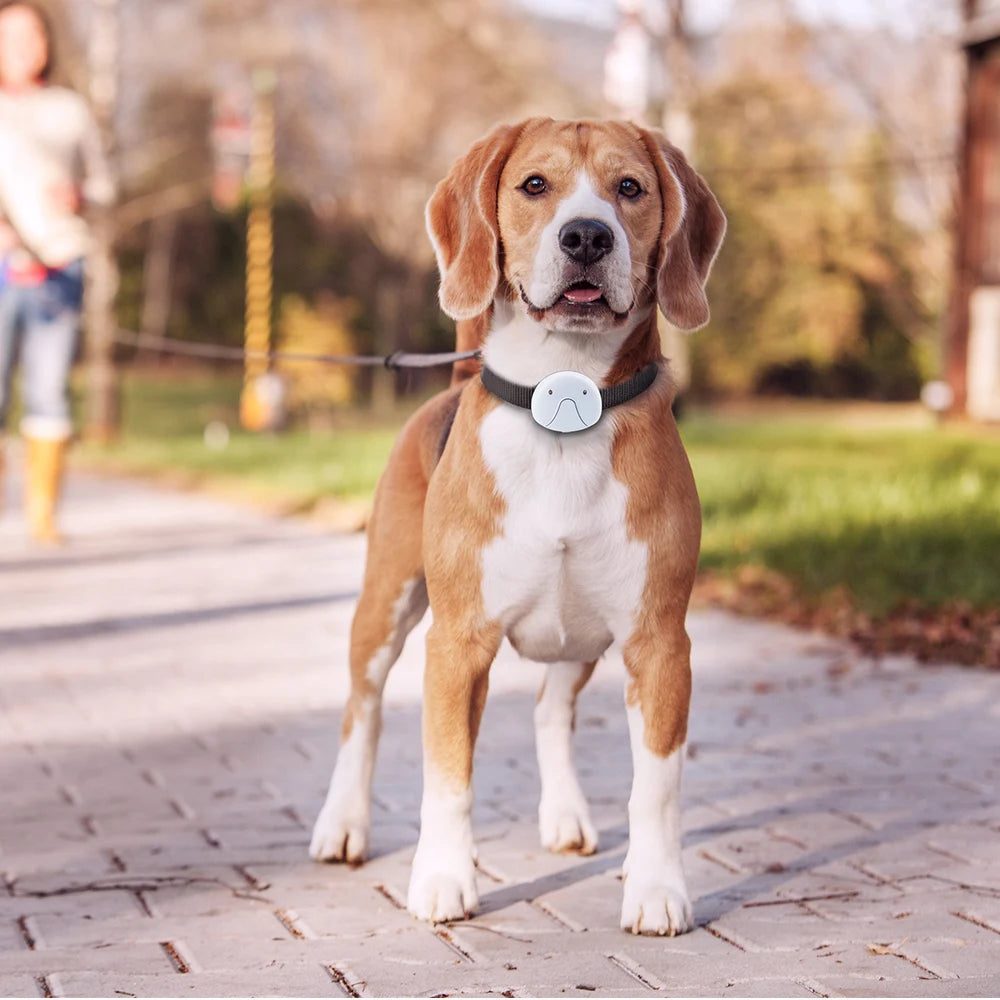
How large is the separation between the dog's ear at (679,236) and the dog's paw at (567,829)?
50.5 inches

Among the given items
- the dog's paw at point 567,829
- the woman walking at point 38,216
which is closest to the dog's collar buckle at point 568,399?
the dog's paw at point 567,829

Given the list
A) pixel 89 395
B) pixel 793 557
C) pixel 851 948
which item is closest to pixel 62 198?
pixel 793 557

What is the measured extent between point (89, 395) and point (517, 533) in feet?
67.3

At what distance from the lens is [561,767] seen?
13.6 feet

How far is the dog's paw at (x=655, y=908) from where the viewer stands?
11.1ft

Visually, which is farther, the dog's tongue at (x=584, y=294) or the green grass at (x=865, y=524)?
the green grass at (x=865, y=524)

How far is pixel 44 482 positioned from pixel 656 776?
7.34 m

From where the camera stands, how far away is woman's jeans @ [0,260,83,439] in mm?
9195

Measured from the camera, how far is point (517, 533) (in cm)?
337

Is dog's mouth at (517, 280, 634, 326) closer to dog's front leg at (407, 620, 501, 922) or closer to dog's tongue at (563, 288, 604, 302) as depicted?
dog's tongue at (563, 288, 604, 302)

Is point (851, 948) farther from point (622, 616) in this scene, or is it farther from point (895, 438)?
point (895, 438)

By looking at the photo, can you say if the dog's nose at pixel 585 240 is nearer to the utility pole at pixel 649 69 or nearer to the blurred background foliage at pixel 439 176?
the utility pole at pixel 649 69

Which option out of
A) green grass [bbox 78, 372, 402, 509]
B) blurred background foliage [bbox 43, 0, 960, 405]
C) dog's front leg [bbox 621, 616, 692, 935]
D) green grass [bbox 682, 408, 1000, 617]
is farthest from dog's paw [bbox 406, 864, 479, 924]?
blurred background foliage [bbox 43, 0, 960, 405]

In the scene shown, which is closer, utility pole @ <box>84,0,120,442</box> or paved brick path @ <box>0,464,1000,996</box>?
paved brick path @ <box>0,464,1000,996</box>
